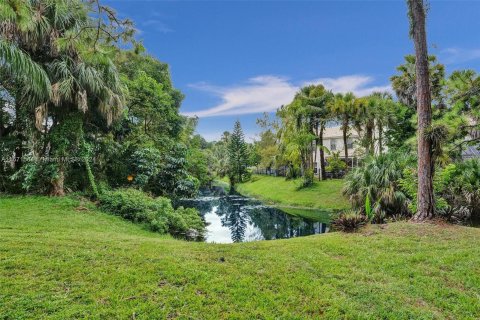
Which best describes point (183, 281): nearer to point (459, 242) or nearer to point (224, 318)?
point (224, 318)

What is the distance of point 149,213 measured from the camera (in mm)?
11656

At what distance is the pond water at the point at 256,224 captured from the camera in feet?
46.6

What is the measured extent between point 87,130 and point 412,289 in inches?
541

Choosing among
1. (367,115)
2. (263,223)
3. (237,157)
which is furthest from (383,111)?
(237,157)

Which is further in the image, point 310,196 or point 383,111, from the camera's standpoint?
point 310,196

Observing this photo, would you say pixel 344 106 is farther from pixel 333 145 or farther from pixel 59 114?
pixel 59 114

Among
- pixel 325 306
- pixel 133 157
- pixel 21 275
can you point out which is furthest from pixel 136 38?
pixel 133 157

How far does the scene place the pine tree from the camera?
4666 cm

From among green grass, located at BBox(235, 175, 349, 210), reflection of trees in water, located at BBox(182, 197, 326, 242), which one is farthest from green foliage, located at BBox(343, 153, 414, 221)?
green grass, located at BBox(235, 175, 349, 210)

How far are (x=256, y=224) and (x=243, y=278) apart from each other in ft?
42.1

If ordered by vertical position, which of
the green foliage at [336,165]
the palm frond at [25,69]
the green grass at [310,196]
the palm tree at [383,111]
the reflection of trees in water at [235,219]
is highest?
the palm tree at [383,111]

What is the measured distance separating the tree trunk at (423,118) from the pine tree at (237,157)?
3847 cm

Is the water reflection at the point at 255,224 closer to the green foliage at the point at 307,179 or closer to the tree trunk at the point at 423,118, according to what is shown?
the green foliage at the point at 307,179

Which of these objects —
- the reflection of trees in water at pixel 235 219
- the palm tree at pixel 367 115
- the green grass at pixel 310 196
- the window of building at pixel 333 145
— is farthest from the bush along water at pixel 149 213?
the window of building at pixel 333 145
